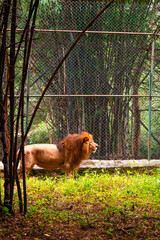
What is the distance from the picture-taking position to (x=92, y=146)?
18.9ft

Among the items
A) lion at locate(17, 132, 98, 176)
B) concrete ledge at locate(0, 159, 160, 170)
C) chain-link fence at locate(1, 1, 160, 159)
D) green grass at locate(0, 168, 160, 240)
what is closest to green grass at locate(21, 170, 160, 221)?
green grass at locate(0, 168, 160, 240)

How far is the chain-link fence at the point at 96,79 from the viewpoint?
688 centimetres

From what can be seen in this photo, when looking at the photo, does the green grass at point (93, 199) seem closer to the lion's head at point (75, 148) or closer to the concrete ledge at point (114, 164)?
the lion's head at point (75, 148)

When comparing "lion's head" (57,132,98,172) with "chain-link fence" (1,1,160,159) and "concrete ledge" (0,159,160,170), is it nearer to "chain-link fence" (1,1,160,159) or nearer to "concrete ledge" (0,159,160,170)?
"concrete ledge" (0,159,160,170)

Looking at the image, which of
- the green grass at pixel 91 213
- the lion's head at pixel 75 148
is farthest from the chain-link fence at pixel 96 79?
the green grass at pixel 91 213

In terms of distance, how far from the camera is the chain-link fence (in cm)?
688

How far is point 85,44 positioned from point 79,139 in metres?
2.71

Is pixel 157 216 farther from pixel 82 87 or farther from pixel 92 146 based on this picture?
pixel 82 87

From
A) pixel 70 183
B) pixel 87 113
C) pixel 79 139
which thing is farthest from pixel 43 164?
pixel 87 113

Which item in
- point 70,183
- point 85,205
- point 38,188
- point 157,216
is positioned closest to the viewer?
point 157,216

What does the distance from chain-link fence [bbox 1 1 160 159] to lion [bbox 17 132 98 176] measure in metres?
0.83

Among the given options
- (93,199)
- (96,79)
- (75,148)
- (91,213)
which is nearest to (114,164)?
(75,148)

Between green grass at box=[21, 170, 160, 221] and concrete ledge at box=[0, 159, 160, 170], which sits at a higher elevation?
green grass at box=[21, 170, 160, 221]

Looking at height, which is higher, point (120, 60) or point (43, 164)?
point (120, 60)
